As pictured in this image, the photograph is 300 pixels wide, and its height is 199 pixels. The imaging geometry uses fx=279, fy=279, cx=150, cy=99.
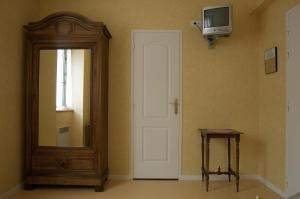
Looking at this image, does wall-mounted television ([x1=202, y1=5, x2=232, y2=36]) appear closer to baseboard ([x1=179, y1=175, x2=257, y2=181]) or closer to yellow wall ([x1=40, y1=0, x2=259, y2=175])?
yellow wall ([x1=40, y1=0, x2=259, y2=175])

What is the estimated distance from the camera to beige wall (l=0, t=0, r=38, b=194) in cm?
313

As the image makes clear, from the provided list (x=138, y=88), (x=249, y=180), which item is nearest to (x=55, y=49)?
(x=138, y=88)

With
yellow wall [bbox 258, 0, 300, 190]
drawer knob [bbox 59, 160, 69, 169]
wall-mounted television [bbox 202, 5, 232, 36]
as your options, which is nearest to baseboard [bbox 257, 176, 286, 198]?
yellow wall [bbox 258, 0, 300, 190]

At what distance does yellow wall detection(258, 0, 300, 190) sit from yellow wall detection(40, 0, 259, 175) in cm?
14

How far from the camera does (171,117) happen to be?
13.1ft

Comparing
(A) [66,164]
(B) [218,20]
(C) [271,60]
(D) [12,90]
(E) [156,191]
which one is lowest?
(E) [156,191]

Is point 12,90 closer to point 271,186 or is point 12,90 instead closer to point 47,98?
point 47,98

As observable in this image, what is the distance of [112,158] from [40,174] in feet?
3.25

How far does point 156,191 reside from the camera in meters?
3.46

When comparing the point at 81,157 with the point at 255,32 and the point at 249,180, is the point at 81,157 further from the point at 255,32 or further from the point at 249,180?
the point at 255,32

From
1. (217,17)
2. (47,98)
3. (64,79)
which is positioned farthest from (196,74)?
(47,98)

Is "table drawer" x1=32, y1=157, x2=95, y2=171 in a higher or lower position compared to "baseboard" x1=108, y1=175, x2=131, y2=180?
higher

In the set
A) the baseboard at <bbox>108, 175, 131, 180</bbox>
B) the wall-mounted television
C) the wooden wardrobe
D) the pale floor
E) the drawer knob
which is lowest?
the pale floor

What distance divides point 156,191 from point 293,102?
6.20 ft
